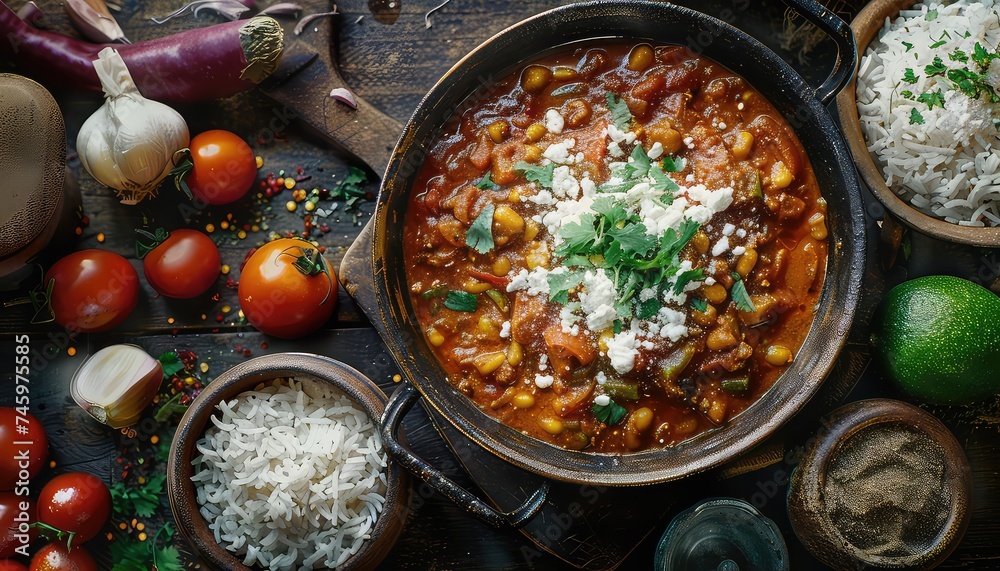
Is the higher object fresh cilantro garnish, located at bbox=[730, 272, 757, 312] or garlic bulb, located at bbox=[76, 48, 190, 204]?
garlic bulb, located at bbox=[76, 48, 190, 204]

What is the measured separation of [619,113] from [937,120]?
4.98ft

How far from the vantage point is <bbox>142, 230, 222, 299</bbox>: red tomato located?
367 centimetres

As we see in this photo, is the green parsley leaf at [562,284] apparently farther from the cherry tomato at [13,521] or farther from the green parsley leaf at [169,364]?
the cherry tomato at [13,521]

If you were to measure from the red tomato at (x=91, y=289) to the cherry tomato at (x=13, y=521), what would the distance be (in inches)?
38.3

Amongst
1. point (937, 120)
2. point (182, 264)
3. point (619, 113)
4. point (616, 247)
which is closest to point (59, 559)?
point (182, 264)

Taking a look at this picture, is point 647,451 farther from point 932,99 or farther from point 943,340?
point 932,99

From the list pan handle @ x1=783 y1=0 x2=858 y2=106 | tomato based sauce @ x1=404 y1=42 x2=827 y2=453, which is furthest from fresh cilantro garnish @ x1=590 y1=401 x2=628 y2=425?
pan handle @ x1=783 y1=0 x2=858 y2=106

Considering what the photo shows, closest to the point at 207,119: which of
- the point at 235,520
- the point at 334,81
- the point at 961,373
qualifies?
the point at 334,81

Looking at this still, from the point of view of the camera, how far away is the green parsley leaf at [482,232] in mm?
3246

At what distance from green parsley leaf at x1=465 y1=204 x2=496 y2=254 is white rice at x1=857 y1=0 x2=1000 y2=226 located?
1965 mm

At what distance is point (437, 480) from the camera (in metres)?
3.15

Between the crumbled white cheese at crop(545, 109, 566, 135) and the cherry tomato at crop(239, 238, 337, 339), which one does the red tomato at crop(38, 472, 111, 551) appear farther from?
the crumbled white cheese at crop(545, 109, 566, 135)

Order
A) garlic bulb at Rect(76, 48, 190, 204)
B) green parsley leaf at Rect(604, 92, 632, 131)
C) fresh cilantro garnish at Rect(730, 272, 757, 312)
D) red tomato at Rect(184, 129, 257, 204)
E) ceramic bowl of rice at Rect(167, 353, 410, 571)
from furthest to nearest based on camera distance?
red tomato at Rect(184, 129, 257, 204)
garlic bulb at Rect(76, 48, 190, 204)
ceramic bowl of rice at Rect(167, 353, 410, 571)
green parsley leaf at Rect(604, 92, 632, 131)
fresh cilantro garnish at Rect(730, 272, 757, 312)

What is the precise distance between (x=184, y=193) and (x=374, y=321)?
1.31 m
